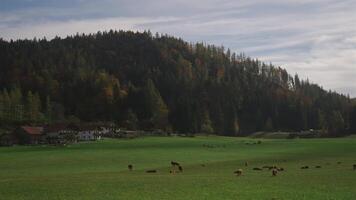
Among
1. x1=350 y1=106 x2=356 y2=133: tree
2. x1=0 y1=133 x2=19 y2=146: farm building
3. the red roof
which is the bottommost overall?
x1=0 y1=133 x2=19 y2=146: farm building

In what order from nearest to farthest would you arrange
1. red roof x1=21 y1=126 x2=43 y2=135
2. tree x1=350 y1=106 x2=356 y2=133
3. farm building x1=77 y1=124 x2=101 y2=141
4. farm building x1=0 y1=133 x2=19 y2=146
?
farm building x1=0 y1=133 x2=19 y2=146, red roof x1=21 y1=126 x2=43 y2=135, farm building x1=77 y1=124 x2=101 y2=141, tree x1=350 y1=106 x2=356 y2=133

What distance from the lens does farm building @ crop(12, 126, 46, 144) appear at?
456ft

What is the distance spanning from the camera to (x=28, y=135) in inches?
5620

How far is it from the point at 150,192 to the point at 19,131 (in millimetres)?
113230

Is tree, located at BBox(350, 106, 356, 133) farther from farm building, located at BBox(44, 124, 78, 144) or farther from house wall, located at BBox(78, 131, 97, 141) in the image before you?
farm building, located at BBox(44, 124, 78, 144)

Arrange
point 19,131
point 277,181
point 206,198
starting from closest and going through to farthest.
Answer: point 206,198, point 277,181, point 19,131

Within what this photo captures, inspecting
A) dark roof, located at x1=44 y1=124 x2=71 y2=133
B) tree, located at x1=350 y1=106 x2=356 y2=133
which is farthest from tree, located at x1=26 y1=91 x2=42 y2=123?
tree, located at x1=350 y1=106 x2=356 y2=133

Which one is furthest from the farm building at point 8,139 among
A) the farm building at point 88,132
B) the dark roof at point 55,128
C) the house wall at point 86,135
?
the house wall at point 86,135

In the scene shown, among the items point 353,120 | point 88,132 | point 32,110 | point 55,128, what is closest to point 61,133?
point 55,128

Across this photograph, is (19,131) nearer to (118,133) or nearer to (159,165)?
(118,133)

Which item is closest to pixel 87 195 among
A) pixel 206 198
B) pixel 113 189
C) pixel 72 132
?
pixel 113 189

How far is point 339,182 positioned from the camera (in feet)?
129

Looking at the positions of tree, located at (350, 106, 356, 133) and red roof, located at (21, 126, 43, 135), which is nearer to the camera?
red roof, located at (21, 126, 43, 135)

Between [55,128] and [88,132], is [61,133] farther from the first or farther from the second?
[88,132]
